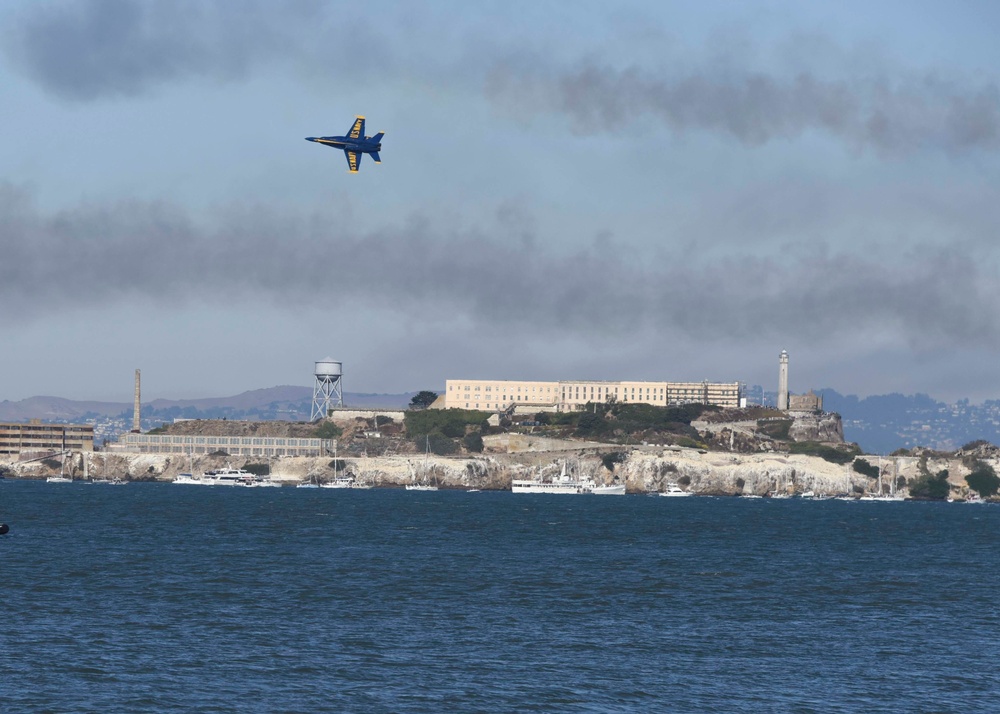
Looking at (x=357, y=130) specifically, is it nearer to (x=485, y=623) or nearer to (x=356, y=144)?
(x=356, y=144)

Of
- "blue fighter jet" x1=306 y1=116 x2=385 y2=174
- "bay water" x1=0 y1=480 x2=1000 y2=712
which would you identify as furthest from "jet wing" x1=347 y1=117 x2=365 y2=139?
"bay water" x1=0 y1=480 x2=1000 y2=712

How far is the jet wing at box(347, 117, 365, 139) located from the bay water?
3480 cm

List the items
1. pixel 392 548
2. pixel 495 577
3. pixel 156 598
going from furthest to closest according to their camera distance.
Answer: pixel 392 548
pixel 495 577
pixel 156 598

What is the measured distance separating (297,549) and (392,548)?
→ 7.39m

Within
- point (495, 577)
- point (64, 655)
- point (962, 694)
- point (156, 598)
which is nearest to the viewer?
point (962, 694)

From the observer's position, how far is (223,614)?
65.8 meters

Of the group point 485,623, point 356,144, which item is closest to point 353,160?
point 356,144

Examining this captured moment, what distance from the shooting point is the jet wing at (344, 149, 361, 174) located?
119 meters

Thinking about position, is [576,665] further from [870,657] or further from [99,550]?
[99,550]

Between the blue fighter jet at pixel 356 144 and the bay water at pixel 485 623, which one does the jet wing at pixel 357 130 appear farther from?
the bay water at pixel 485 623

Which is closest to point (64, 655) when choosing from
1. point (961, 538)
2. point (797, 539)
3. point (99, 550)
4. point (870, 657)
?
point (870, 657)

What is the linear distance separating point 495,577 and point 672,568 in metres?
14.8

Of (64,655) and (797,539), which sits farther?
(797,539)

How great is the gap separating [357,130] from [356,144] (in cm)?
189
